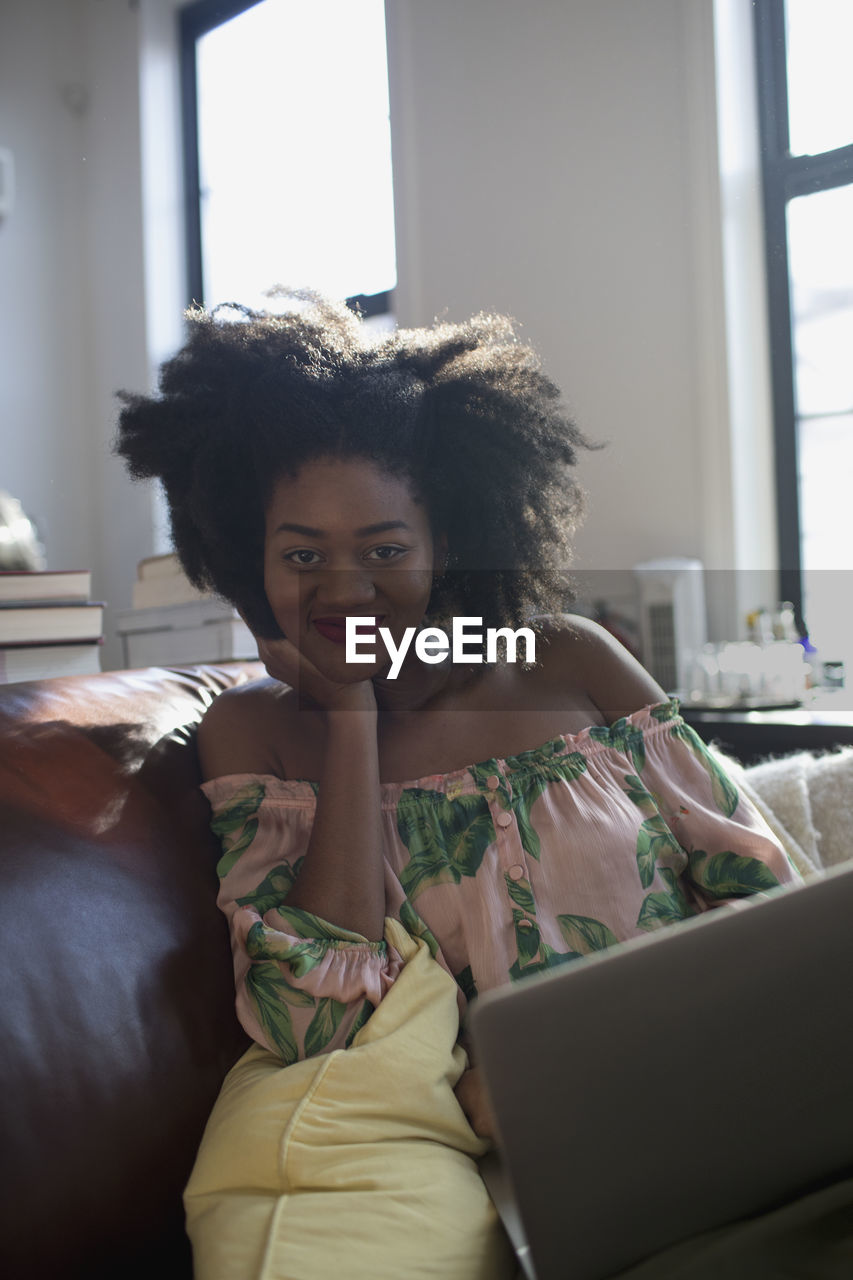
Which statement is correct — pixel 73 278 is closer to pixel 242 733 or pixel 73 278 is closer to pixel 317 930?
pixel 242 733

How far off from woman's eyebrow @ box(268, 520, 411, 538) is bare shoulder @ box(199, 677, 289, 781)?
17 cm

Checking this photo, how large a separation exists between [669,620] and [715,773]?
1295 mm

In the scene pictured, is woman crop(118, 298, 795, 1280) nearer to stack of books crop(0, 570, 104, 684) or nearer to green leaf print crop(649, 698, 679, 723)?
green leaf print crop(649, 698, 679, 723)

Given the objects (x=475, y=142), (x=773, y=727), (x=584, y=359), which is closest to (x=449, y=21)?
(x=475, y=142)

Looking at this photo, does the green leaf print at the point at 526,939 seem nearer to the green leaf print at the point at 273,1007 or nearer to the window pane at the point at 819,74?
the green leaf print at the point at 273,1007

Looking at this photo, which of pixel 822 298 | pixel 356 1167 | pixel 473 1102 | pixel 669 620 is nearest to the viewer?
pixel 356 1167

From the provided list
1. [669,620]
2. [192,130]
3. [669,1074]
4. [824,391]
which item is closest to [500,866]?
[669,1074]

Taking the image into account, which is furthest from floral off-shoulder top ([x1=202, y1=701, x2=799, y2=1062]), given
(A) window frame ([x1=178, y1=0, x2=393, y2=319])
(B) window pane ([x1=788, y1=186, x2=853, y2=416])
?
(A) window frame ([x1=178, y1=0, x2=393, y2=319])

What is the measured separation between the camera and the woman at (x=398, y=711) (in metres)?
0.77

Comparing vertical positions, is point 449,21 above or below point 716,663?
above

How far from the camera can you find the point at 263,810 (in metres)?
0.84

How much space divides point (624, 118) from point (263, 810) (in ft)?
6.55

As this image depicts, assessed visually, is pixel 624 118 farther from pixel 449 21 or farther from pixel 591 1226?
pixel 591 1226

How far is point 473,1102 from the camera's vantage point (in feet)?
2.37
